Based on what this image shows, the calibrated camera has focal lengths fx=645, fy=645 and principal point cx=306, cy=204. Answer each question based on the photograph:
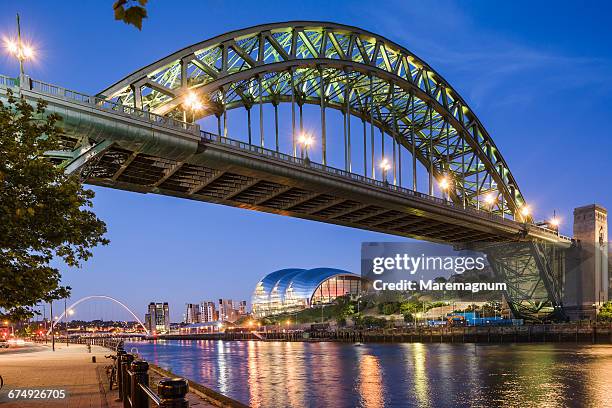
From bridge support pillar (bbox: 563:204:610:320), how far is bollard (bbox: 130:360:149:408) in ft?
352

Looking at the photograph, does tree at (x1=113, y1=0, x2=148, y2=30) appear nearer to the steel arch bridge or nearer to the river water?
the river water

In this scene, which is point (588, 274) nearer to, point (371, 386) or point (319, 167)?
point (319, 167)

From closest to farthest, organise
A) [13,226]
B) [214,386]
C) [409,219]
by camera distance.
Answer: [13,226] < [214,386] < [409,219]

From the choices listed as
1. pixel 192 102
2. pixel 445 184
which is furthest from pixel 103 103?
pixel 445 184

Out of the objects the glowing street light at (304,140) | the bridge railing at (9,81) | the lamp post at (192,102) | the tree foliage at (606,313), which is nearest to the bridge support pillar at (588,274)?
the tree foliage at (606,313)

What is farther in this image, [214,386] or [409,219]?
[409,219]

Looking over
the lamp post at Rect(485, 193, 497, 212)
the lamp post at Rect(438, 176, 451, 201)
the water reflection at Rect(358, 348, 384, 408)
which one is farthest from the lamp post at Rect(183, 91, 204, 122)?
the lamp post at Rect(485, 193, 497, 212)

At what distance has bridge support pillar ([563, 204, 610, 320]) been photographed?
106 metres

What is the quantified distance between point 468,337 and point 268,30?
59.1 meters

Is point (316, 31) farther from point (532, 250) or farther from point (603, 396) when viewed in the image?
point (532, 250)

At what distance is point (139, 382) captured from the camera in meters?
9.43

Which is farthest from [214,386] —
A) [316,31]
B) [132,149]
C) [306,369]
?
[316,31]

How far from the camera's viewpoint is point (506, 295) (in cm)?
10862

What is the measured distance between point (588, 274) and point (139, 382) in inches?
4308
